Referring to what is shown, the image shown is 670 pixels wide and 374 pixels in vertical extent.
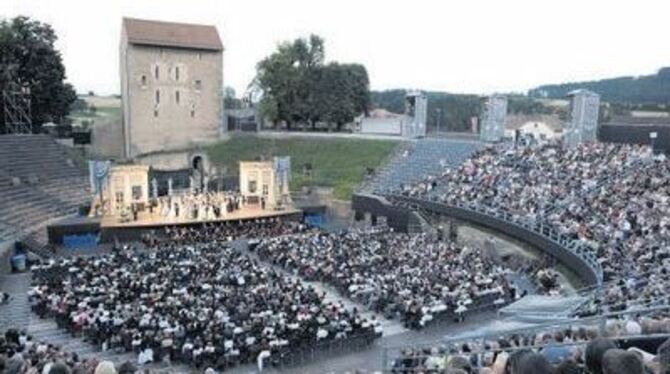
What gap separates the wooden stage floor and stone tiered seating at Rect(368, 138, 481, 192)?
8471 millimetres

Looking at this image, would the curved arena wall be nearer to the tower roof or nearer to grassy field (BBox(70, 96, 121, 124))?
the tower roof

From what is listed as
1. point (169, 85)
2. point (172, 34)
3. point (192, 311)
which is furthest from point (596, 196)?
point (172, 34)

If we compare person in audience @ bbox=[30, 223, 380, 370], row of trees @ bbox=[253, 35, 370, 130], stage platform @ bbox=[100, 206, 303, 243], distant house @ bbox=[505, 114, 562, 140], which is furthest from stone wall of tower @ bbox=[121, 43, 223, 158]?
distant house @ bbox=[505, 114, 562, 140]

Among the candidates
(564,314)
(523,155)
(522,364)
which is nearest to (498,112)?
(523,155)

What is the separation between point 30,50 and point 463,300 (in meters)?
45.4

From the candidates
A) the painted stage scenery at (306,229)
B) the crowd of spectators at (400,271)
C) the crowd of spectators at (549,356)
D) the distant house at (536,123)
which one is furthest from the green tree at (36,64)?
the distant house at (536,123)

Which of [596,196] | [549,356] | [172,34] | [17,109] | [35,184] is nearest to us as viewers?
[549,356]

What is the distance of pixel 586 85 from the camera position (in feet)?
411

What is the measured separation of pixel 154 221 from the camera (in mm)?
40625

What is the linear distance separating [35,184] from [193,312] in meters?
27.2

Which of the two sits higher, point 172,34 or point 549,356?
point 172,34

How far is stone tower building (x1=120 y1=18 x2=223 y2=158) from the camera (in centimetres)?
6081

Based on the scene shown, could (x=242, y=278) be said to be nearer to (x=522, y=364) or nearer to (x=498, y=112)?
(x=522, y=364)

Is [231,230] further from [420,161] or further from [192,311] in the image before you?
[420,161]
